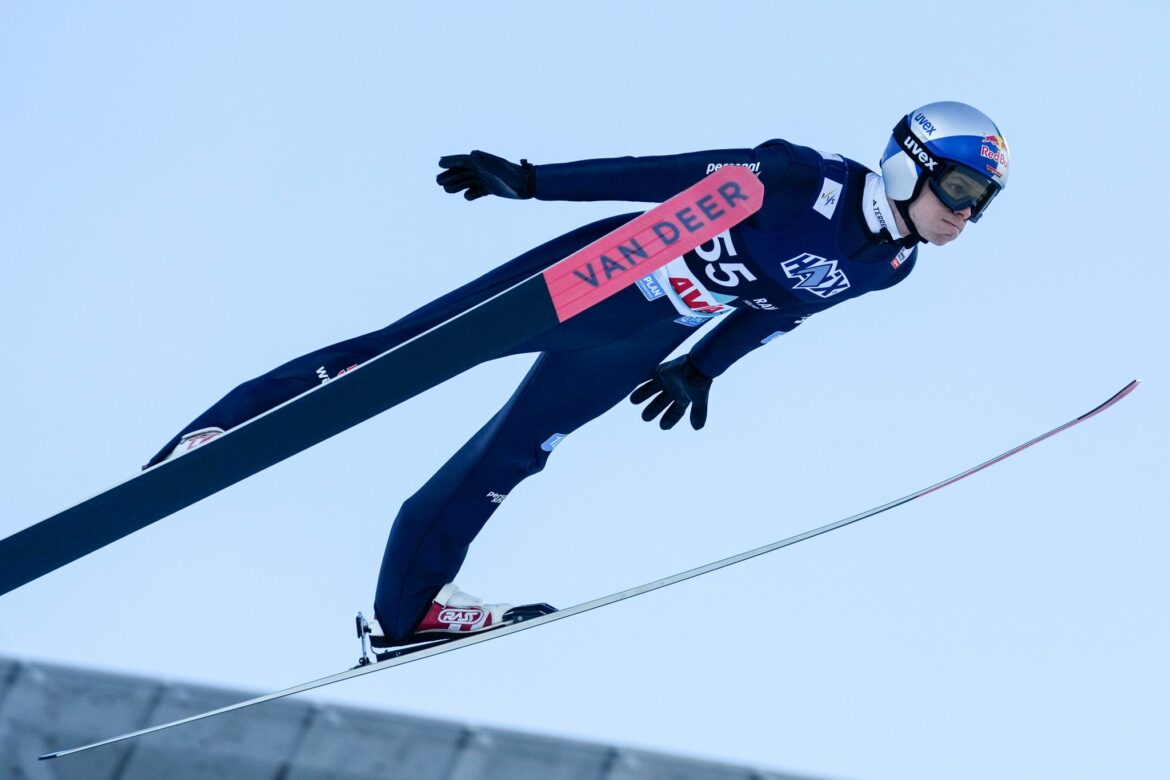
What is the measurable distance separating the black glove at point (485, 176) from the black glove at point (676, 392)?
0.86m

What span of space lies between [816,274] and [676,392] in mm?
678

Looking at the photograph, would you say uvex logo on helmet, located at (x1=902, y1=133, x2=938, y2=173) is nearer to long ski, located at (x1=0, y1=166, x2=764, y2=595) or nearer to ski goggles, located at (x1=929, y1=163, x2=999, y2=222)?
ski goggles, located at (x1=929, y1=163, x2=999, y2=222)

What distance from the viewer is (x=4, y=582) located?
11.4 feet

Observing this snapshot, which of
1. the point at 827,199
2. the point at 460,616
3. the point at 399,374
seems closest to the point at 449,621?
the point at 460,616

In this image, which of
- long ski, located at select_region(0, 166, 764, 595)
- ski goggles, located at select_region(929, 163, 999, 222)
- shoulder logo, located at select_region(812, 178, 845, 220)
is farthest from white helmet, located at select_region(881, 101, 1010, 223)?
long ski, located at select_region(0, 166, 764, 595)

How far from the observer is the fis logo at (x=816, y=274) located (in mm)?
3586

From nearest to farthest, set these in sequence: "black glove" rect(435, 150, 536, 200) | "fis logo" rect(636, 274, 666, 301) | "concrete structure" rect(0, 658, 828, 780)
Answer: "concrete structure" rect(0, 658, 828, 780) < "black glove" rect(435, 150, 536, 200) < "fis logo" rect(636, 274, 666, 301)

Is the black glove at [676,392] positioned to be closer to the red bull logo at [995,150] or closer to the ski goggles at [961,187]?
the ski goggles at [961,187]

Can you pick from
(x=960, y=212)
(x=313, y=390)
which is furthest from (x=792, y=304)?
(x=313, y=390)

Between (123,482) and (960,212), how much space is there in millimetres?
1999

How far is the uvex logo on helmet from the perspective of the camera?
11.4ft

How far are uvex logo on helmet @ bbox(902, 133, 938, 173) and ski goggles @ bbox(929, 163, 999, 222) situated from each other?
24 millimetres

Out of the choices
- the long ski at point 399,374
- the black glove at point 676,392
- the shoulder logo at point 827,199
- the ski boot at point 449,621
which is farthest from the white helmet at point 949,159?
the ski boot at point 449,621

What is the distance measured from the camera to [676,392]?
416 cm
